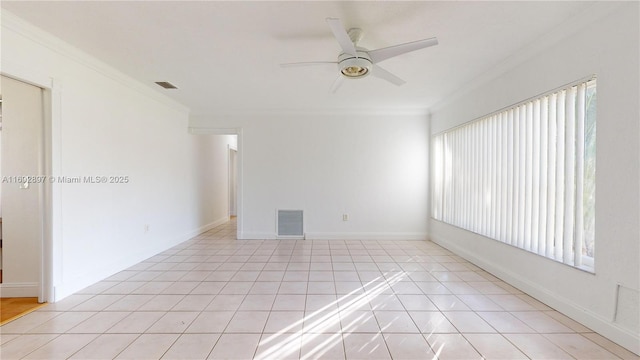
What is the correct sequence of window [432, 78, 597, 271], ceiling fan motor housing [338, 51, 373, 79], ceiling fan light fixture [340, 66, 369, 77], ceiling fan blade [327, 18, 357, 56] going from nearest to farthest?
ceiling fan blade [327, 18, 357, 56]
window [432, 78, 597, 271]
ceiling fan motor housing [338, 51, 373, 79]
ceiling fan light fixture [340, 66, 369, 77]

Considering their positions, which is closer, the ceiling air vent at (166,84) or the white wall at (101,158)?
the white wall at (101,158)

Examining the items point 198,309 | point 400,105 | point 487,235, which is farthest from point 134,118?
point 487,235

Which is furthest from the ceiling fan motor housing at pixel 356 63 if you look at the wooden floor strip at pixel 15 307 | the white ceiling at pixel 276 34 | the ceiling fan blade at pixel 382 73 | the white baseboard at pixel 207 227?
the white baseboard at pixel 207 227

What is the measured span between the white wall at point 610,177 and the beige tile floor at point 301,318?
20cm

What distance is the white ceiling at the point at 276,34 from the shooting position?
2.04 meters

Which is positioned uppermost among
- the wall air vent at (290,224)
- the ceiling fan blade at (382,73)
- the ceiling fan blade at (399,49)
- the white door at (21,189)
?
the ceiling fan blade at (399,49)

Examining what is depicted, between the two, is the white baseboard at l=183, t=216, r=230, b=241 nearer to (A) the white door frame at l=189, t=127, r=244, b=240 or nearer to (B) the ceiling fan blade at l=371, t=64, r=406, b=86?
(A) the white door frame at l=189, t=127, r=244, b=240

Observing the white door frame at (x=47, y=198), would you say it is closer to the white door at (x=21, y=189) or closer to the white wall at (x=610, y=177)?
the white door at (x=21, y=189)

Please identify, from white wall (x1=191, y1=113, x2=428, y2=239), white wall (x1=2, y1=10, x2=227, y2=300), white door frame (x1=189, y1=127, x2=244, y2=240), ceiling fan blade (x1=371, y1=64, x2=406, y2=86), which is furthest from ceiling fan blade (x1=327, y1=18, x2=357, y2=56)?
white door frame (x1=189, y1=127, x2=244, y2=240)

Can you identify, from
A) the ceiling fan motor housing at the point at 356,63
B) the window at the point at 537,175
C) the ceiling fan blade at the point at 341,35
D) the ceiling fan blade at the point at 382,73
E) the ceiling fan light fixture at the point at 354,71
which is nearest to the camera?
the ceiling fan blade at the point at 341,35

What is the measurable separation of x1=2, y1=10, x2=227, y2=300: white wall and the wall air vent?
178 cm

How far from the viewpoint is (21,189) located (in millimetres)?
2607

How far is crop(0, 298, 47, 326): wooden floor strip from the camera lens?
89.7 inches

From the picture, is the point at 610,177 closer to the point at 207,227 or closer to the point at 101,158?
the point at 101,158
